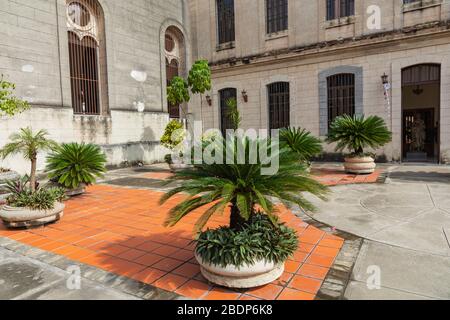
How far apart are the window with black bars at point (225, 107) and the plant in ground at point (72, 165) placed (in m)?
10.4

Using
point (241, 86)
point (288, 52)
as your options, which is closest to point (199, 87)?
point (241, 86)

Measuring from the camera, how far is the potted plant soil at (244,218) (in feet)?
11.3

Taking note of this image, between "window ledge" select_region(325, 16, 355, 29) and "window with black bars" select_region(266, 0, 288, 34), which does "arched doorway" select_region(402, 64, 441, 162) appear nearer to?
"window ledge" select_region(325, 16, 355, 29)

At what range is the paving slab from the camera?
134 inches

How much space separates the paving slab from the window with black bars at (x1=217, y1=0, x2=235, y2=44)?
1579cm

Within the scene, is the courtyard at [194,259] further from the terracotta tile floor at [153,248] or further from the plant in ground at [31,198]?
the plant in ground at [31,198]

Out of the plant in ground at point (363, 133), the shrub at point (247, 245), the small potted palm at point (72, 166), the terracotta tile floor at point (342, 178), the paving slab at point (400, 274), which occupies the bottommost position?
the paving slab at point (400, 274)

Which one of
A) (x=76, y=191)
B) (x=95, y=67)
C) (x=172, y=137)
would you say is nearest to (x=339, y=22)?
(x=172, y=137)

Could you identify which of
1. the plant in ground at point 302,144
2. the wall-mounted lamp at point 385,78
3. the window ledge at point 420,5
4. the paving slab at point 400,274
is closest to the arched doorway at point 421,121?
the wall-mounted lamp at point 385,78

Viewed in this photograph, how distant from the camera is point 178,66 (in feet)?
62.6

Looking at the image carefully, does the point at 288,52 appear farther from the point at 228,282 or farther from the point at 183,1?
the point at 228,282

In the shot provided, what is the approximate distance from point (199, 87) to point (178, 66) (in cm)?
563

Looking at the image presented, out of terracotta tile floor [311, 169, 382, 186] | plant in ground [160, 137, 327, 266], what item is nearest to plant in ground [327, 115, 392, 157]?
terracotta tile floor [311, 169, 382, 186]
